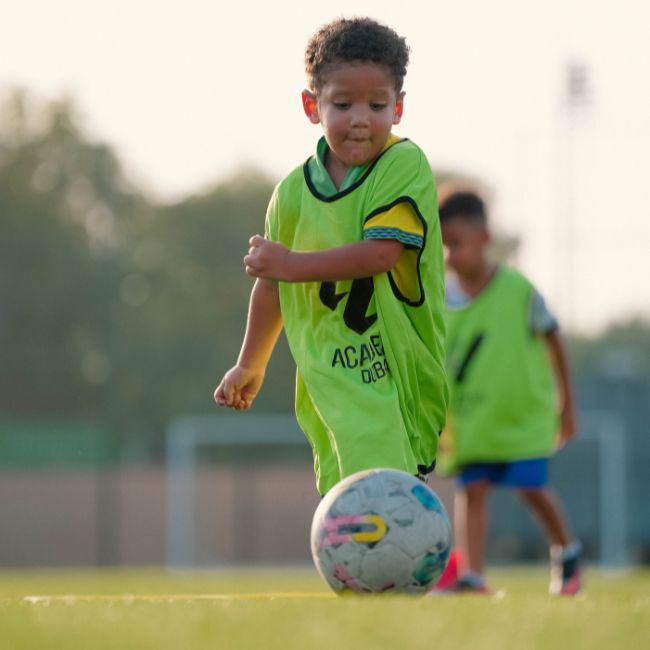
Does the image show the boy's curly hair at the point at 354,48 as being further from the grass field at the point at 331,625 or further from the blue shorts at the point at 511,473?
the blue shorts at the point at 511,473

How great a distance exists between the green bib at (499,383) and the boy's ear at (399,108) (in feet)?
10.9

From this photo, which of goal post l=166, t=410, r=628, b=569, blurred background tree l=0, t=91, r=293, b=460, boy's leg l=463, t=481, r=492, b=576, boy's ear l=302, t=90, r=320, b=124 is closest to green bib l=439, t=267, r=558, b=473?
boy's leg l=463, t=481, r=492, b=576

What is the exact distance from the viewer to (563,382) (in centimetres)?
797

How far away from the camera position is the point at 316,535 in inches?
165

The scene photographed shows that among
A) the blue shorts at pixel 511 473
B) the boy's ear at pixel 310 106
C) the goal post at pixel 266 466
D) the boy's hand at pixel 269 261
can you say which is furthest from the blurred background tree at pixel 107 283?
the boy's hand at pixel 269 261

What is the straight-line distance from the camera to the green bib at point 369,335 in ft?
15.2

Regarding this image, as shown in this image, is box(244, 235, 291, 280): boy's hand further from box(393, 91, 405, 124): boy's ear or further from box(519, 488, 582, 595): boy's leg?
box(519, 488, 582, 595): boy's leg

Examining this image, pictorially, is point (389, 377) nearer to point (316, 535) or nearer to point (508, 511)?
point (316, 535)

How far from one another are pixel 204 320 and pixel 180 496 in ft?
40.4

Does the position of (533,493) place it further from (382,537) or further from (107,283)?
(107,283)

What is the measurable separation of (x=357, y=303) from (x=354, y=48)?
0.76 m

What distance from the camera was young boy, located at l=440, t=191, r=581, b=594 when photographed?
26.0 ft

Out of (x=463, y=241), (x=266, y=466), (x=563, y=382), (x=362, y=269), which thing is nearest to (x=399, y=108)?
(x=362, y=269)

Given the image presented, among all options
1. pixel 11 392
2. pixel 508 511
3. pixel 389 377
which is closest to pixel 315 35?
pixel 389 377
